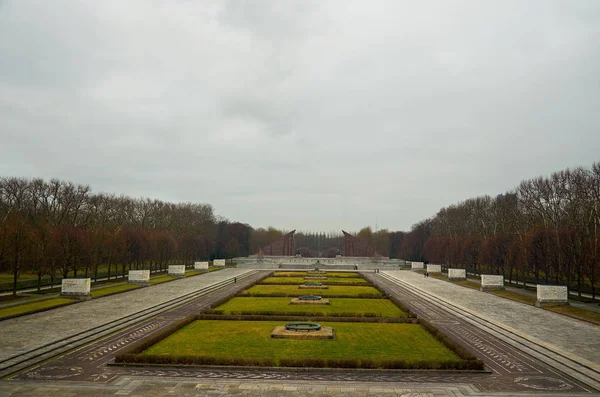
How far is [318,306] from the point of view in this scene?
2862cm

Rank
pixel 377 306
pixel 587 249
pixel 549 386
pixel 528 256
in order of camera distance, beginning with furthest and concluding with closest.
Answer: pixel 528 256
pixel 587 249
pixel 377 306
pixel 549 386

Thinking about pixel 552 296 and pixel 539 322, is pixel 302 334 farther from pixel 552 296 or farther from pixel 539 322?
pixel 552 296

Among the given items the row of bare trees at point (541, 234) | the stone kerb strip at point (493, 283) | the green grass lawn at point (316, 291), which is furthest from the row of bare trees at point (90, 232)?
A: the row of bare trees at point (541, 234)

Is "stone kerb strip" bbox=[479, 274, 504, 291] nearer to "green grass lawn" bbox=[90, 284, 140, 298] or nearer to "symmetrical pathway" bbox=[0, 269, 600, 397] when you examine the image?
"symmetrical pathway" bbox=[0, 269, 600, 397]

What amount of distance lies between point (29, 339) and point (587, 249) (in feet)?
117

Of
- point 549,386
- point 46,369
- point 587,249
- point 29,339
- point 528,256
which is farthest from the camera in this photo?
point 528,256

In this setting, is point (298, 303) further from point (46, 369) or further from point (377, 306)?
point (46, 369)

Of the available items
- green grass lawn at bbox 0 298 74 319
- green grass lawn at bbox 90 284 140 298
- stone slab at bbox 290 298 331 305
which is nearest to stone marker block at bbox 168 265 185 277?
green grass lawn at bbox 90 284 140 298

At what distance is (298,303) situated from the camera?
97.5ft

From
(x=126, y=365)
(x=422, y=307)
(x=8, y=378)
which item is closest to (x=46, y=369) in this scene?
(x=8, y=378)

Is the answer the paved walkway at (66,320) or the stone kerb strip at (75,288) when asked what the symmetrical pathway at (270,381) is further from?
the stone kerb strip at (75,288)

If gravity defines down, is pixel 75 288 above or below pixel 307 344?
above

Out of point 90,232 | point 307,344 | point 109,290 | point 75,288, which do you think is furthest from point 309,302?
point 90,232

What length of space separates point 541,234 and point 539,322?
16729mm
